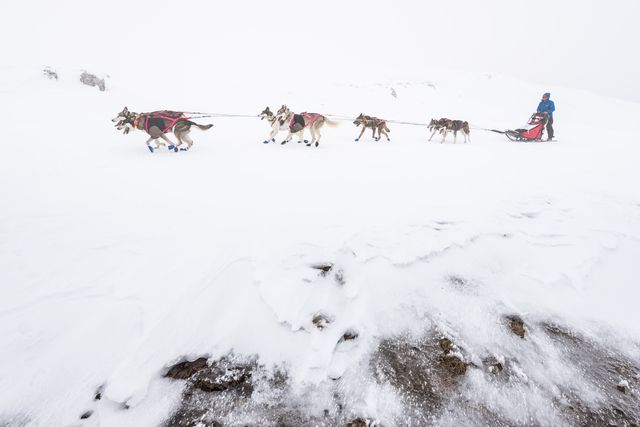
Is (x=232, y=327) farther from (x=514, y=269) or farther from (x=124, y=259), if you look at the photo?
(x=514, y=269)

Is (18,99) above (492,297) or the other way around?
above

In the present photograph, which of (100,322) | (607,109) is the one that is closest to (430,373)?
(100,322)

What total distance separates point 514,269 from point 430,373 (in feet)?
4.52

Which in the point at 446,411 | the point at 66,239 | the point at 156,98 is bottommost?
the point at 446,411

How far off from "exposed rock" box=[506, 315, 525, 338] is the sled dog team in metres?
6.03

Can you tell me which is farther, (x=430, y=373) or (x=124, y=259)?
(x=124, y=259)

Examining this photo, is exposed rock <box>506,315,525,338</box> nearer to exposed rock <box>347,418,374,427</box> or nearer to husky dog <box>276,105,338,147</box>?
exposed rock <box>347,418,374,427</box>

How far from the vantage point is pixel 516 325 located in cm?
173

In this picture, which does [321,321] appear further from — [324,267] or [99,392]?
[99,392]

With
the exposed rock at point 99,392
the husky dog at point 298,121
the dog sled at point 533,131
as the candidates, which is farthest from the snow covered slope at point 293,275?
the dog sled at point 533,131

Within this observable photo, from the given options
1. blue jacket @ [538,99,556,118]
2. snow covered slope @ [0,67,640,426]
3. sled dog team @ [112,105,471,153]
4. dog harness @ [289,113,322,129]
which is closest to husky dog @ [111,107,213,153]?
sled dog team @ [112,105,471,153]

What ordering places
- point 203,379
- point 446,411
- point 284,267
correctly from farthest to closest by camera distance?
point 284,267
point 203,379
point 446,411

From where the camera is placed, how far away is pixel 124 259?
7.34ft

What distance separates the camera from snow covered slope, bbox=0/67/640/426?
139 centimetres
